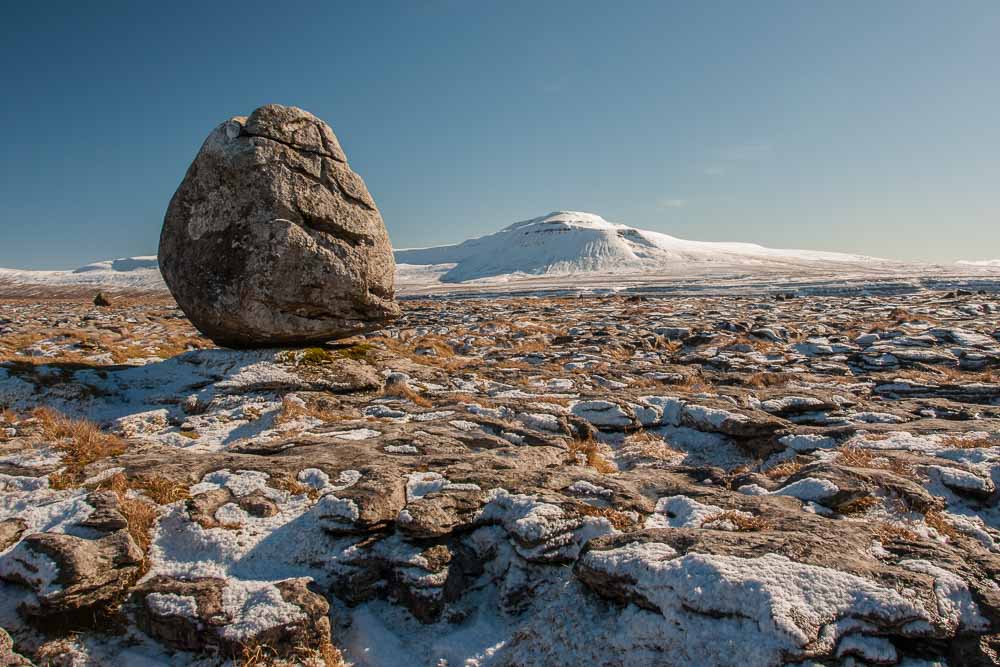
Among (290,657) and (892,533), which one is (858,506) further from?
(290,657)

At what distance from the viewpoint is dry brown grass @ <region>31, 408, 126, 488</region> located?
6.70m

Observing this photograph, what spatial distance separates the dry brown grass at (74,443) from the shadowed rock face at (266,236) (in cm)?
438

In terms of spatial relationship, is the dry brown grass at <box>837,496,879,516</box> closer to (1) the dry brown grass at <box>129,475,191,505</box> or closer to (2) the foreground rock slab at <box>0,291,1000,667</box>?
(2) the foreground rock slab at <box>0,291,1000,667</box>

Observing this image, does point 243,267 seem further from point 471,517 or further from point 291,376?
point 471,517

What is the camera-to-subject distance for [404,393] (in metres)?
12.3

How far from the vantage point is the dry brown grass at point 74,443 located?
670 cm

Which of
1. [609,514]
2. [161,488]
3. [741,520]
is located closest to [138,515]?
[161,488]

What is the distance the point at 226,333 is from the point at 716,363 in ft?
52.0

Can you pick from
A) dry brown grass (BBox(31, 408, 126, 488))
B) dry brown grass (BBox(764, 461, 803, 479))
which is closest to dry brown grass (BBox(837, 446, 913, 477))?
dry brown grass (BBox(764, 461, 803, 479))

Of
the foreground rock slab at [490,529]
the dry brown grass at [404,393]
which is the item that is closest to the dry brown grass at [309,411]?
the foreground rock slab at [490,529]

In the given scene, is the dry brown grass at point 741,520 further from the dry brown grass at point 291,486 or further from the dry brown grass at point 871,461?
the dry brown grass at point 291,486

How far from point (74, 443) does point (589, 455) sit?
8.62 metres

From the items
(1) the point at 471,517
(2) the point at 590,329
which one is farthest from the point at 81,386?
(2) the point at 590,329

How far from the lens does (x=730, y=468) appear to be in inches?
355
